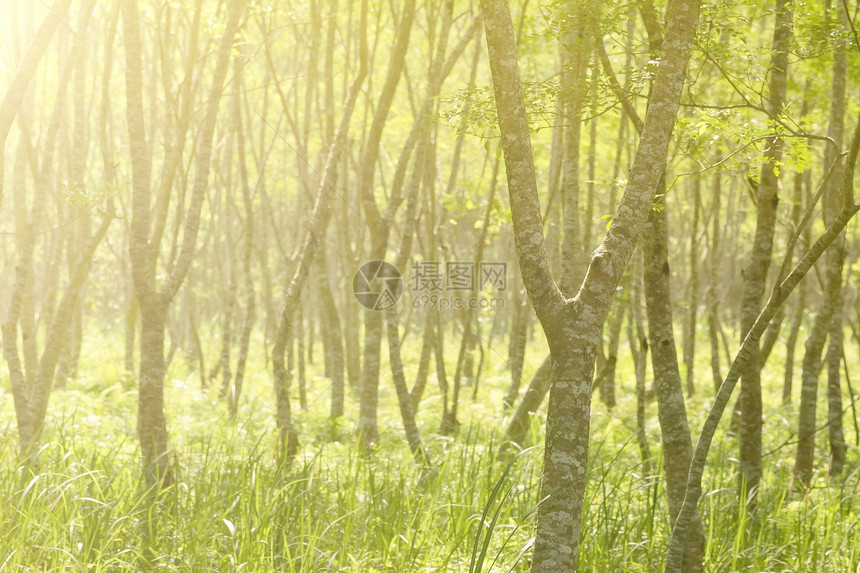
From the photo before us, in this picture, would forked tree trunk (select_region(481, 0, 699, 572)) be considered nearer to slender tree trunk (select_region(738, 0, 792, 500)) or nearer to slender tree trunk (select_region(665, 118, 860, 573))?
slender tree trunk (select_region(665, 118, 860, 573))

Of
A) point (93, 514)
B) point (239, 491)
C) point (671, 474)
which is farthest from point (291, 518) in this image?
point (671, 474)

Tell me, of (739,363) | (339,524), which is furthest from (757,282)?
(339,524)

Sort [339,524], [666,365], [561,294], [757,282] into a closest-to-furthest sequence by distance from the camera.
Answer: [561,294] → [666,365] → [339,524] → [757,282]

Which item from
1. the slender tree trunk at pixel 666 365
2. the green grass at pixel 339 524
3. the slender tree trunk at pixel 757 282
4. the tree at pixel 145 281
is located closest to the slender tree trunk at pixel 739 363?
the slender tree trunk at pixel 666 365

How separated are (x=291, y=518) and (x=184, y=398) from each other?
6554mm

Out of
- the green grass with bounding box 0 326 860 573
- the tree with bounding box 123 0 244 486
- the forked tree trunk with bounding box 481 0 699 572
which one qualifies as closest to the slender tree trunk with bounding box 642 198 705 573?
the green grass with bounding box 0 326 860 573

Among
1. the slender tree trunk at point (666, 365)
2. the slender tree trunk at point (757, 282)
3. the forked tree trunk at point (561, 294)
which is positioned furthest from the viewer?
the slender tree trunk at point (757, 282)

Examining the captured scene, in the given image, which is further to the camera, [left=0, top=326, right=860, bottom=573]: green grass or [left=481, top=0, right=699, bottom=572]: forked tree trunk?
[left=0, top=326, right=860, bottom=573]: green grass

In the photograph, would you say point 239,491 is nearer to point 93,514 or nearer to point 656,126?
point 93,514

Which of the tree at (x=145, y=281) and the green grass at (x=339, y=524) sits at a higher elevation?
the tree at (x=145, y=281)

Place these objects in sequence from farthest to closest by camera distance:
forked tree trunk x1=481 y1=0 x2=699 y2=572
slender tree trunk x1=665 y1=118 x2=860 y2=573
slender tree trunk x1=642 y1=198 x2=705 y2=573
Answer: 1. slender tree trunk x1=642 y1=198 x2=705 y2=573
2. slender tree trunk x1=665 y1=118 x2=860 y2=573
3. forked tree trunk x1=481 y1=0 x2=699 y2=572

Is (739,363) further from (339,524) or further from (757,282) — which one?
(339,524)

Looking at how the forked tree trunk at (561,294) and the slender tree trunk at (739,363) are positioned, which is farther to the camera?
the slender tree trunk at (739,363)

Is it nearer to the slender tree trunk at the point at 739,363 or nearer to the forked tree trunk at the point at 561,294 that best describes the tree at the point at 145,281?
the forked tree trunk at the point at 561,294
